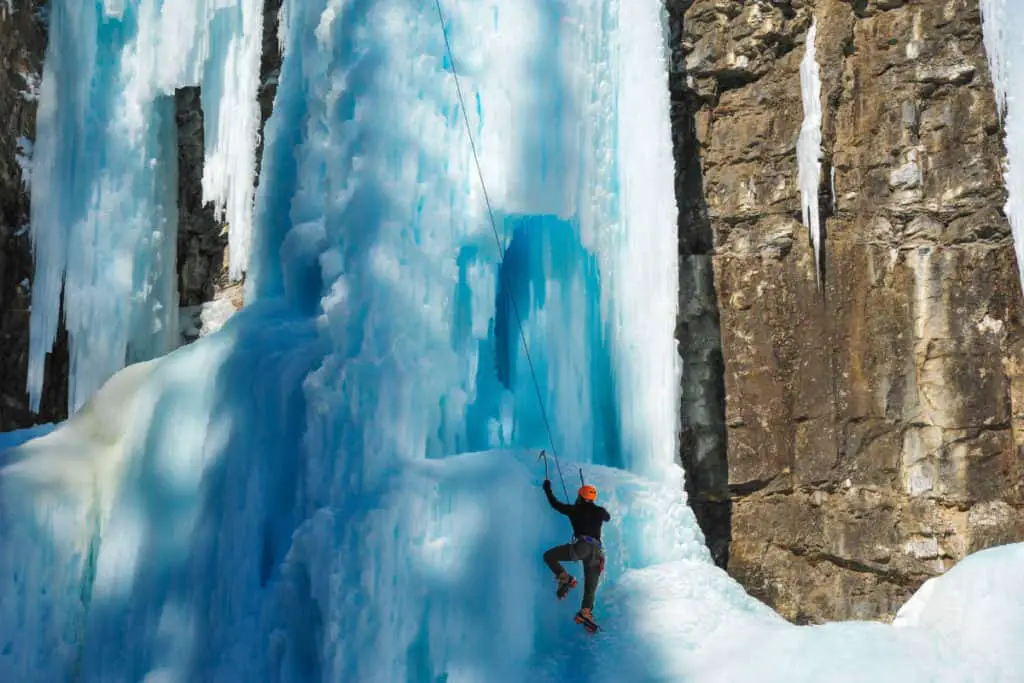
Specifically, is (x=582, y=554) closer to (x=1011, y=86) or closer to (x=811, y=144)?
(x=811, y=144)

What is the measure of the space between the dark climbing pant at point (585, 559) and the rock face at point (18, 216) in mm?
7800

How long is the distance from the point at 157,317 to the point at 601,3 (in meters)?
6.22

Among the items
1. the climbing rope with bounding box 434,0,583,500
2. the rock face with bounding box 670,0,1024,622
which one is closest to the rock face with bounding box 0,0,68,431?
the climbing rope with bounding box 434,0,583,500

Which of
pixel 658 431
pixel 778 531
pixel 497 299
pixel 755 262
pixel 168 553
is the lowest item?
pixel 778 531

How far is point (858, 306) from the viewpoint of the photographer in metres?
10.3

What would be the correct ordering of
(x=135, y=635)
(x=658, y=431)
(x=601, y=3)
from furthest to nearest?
1. (x=601, y=3)
2. (x=658, y=431)
3. (x=135, y=635)

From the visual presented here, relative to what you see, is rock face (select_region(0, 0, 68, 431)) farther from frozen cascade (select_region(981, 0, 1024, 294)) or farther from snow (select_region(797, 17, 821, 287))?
frozen cascade (select_region(981, 0, 1024, 294))

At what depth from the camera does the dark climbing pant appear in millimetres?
4578

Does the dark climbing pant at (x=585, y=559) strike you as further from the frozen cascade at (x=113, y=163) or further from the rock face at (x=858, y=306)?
the frozen cascade at (x=113, y=163)

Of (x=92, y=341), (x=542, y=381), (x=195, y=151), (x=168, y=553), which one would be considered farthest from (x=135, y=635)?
(x=195, y=151)

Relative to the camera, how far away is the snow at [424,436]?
174 inches

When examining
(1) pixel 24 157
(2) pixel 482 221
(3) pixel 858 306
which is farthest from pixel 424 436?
(1) pixel 24 157

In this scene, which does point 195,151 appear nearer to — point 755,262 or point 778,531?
point 755,262

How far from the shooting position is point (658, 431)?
6.21 metres
